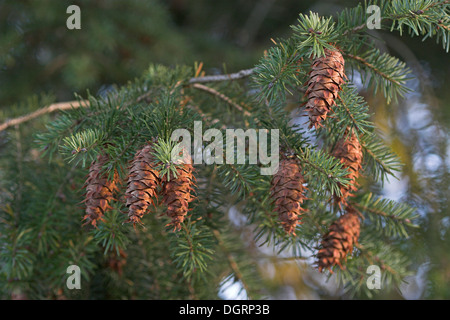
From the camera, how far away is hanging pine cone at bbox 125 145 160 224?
1.93 feet

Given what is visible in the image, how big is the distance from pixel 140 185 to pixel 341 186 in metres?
0.32

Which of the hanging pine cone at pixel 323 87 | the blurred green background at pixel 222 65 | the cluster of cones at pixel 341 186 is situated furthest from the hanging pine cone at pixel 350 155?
the blurred green background at pixel 222 65

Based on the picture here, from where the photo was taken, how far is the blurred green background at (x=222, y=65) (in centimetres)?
121

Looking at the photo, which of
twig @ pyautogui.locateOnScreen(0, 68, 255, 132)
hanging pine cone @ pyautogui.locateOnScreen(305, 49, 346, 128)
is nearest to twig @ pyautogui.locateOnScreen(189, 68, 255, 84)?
twig @ pyautogui.locateOnScreen(0, 68, 255, 132)

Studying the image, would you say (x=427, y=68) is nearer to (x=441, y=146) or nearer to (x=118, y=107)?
(x=441, y=146)

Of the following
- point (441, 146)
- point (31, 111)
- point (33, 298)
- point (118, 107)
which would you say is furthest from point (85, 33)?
point (441, 146)

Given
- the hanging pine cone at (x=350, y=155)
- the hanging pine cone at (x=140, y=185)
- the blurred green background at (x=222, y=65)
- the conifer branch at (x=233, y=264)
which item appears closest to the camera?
the hanging pine cone at (x=140, y=185)

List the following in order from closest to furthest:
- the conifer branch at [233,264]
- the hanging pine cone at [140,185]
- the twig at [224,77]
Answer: the hanging pine cone at [140,185]
the twig at [224,77]
the conifer branch at [233,264]

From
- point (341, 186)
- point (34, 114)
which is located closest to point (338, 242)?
point (341, 186)

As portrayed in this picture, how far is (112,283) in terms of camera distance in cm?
100

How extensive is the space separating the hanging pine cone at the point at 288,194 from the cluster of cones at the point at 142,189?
0.14m

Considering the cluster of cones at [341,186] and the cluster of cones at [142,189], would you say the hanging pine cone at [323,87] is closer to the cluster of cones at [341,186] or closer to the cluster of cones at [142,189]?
the cluster of cones at [341,186]

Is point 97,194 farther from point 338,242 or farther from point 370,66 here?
point 370,66

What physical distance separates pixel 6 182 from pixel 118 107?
0.48 meters
